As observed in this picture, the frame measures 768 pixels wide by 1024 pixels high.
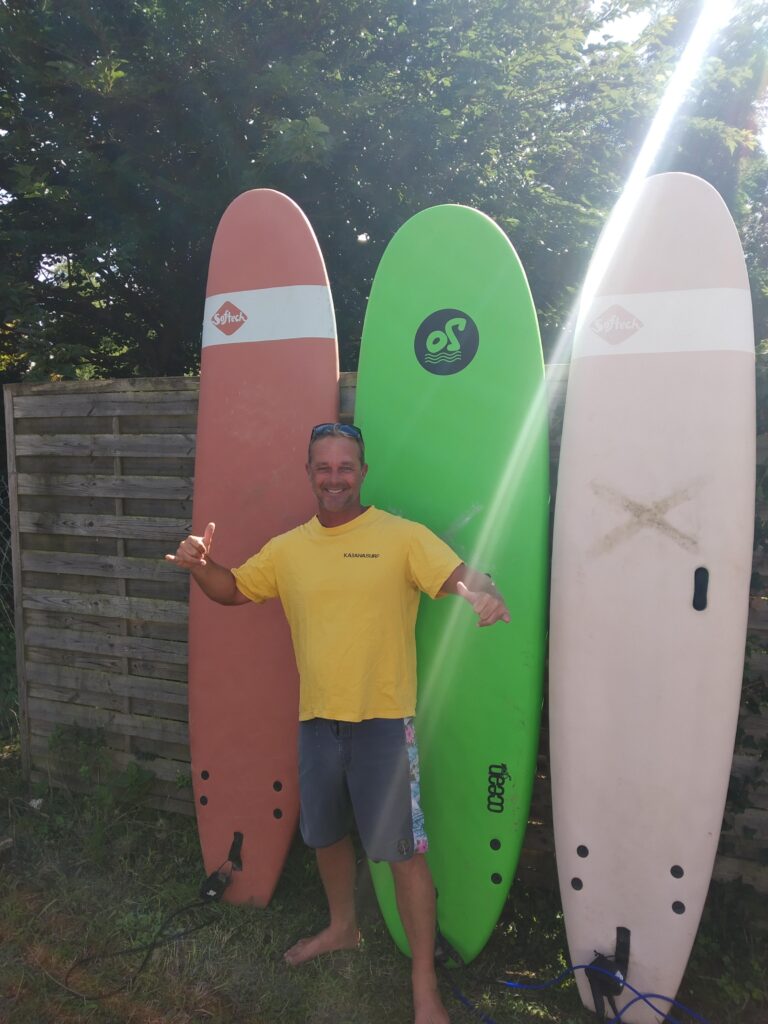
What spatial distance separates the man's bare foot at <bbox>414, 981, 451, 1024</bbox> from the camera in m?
1.75

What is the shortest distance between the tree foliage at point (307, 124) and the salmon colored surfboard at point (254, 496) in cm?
159

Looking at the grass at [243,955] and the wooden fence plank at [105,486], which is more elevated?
the wooden fence plank at [105,486]

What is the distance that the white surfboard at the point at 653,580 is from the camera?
1835 mm

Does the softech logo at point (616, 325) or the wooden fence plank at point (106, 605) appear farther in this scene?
the wooden fence plank at point (106, 605)

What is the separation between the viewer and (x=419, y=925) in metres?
1.79

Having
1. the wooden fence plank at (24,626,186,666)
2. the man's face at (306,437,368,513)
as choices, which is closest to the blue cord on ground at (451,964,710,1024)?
the man's face at (306,437,368,513)

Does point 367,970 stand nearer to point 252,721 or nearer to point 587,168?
point 252,721

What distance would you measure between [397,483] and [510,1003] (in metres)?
1.43

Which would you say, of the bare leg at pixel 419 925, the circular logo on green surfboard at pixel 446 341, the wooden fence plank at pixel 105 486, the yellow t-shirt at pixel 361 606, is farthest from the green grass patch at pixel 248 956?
the circular logo on green surfboard at pixel 446 341

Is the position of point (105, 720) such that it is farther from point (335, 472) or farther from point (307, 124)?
point (307, 124)

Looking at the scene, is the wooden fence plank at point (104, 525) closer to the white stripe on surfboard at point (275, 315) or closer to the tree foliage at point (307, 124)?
the white stripe on surfboard at point (275, 315)

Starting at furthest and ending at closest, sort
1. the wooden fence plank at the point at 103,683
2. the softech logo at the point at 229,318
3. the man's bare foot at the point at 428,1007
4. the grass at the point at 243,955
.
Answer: the wooden fence plank at the point at 103,683
the softech logo at the point at 229,318
the grass at the point at 243,955
the man's bare foot at the point at 428,1007

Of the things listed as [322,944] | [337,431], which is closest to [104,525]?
[337,431]

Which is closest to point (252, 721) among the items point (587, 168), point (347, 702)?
point (347, 702)
